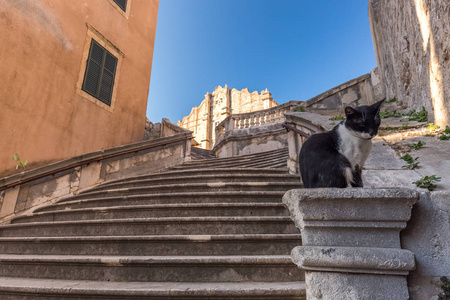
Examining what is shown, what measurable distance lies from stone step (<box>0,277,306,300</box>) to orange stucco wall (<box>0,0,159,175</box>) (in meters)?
4.06

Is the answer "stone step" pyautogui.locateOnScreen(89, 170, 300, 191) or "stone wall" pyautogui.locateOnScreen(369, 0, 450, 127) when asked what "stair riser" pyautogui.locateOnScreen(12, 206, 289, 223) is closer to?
"stone step" pyautogui.locateOnScreen(89, 170, 300, 191)

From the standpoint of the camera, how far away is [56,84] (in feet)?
20.9

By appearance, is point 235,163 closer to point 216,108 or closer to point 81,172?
point 81,172

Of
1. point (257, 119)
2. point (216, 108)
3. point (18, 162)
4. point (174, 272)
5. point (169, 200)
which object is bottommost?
point (174, 272)

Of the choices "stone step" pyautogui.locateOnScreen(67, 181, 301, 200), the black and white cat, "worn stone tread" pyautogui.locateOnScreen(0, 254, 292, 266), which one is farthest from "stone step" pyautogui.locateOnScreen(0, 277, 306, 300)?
"stone step" pyautogui.locateOnScreen(67, 181, 301, 200)

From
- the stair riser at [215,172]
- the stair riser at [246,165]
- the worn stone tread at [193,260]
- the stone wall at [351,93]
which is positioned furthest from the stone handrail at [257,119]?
the worn stone tread at [193,260]

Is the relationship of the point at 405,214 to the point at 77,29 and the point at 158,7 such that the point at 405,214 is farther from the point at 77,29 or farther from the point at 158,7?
the point at 158,7

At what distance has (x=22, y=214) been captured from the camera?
15.1 feet

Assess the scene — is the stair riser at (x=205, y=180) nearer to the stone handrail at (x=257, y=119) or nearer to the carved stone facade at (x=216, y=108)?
the stone handrail at (x=257, y=119)

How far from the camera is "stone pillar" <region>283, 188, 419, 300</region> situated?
1.03m

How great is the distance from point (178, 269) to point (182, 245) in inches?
13.6

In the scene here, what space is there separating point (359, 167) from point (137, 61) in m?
9.10

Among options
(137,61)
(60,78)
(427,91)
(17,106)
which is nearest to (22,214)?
(17,106)

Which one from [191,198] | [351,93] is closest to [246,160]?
[191,198]
